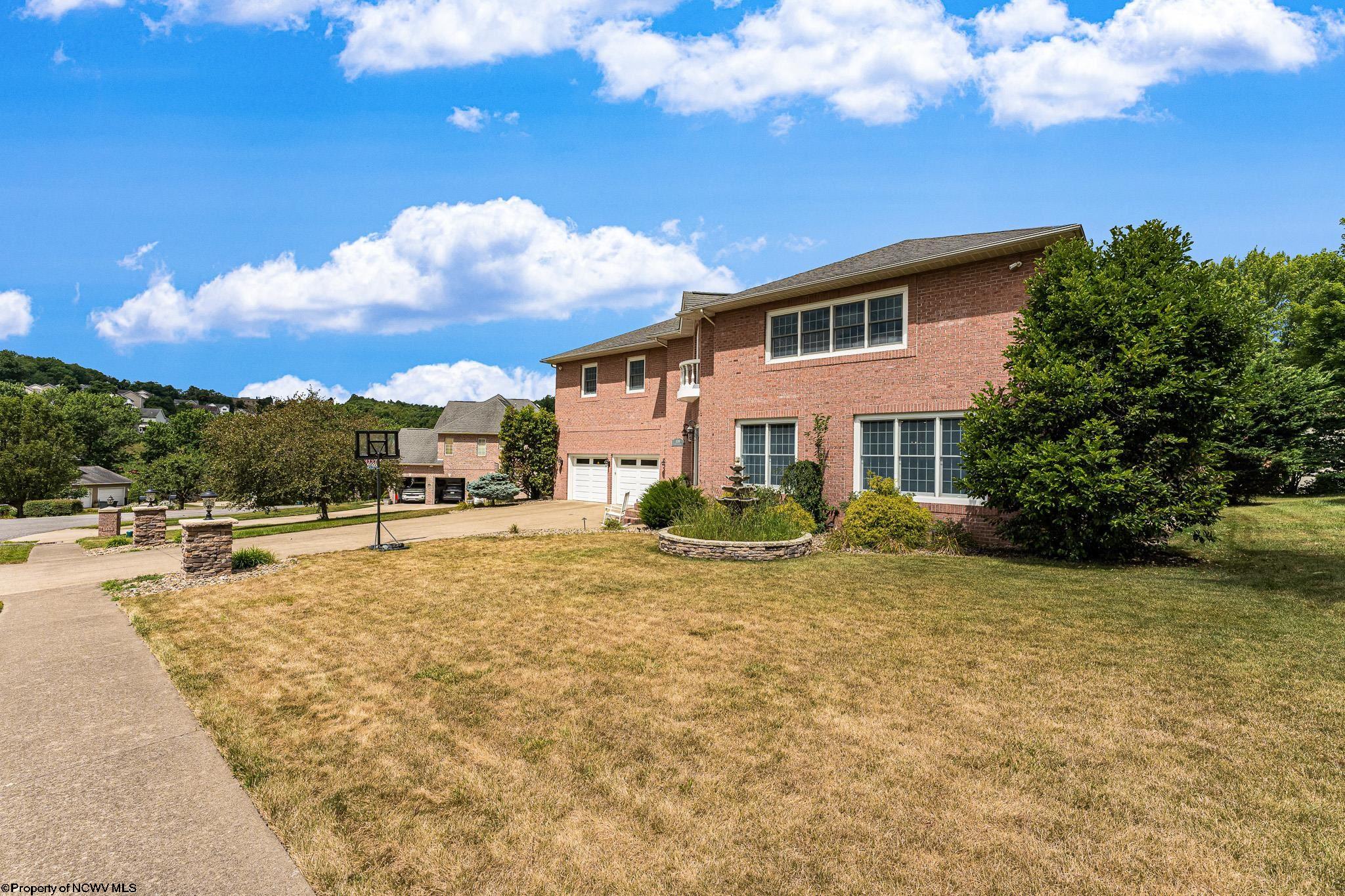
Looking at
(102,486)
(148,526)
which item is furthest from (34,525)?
(102,486)

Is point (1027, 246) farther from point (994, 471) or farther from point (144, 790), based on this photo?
point (144, 790)

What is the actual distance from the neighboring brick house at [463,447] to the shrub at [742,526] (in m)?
27.8

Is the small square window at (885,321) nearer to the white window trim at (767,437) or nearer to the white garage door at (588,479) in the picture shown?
the white window trim at (767,437)

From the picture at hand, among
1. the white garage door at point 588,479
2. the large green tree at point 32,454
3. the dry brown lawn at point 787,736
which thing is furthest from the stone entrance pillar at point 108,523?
the large green tree at point 32,454

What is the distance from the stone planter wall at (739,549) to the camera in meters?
12.1

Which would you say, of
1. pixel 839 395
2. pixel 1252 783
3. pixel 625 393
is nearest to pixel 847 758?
pixel 1252 783

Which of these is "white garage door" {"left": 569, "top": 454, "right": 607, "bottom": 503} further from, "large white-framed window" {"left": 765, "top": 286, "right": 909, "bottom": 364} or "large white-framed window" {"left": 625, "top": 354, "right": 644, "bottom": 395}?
"large white-framed window" {"left": 765, "top": 286, "right": 909, "bottom": 364}

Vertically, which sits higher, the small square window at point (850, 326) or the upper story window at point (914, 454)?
the small square window at point (850, 326)

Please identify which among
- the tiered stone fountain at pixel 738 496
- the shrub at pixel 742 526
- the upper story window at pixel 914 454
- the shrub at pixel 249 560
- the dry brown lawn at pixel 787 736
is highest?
the upper story window at pixel 914 454

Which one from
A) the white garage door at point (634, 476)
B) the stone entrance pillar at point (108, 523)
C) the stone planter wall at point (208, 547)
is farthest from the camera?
the white garage door at point (634, 476)

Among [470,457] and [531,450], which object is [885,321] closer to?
[531,450]

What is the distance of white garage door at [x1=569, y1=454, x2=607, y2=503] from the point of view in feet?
87.1

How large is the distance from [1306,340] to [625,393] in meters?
32.1

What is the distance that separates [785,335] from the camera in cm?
1745
